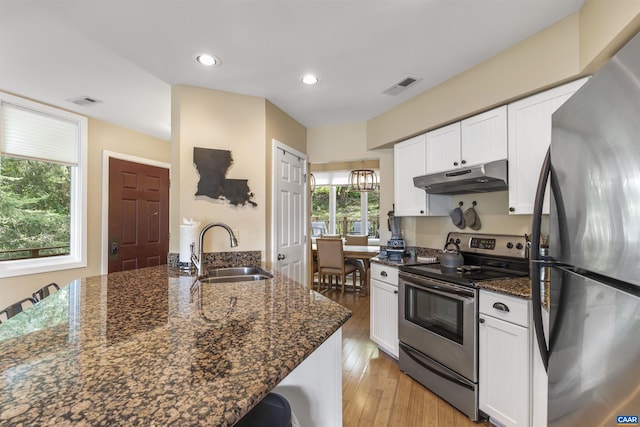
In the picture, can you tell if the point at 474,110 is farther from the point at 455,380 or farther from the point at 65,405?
the point at 65,405

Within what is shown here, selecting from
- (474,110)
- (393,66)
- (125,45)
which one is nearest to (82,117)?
(125,45)

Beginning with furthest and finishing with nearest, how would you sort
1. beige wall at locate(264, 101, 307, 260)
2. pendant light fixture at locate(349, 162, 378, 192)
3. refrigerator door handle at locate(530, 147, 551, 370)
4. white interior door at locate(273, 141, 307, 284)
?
1. pendant light fixture at locate(349, 162, 378, 192)
2. white interior door at locate(273, 141, 307, 284)
3. beige wall at locate(264, 101, 307, 260)
4. refrigerator door handle at locate(530, 147, 551, 370)

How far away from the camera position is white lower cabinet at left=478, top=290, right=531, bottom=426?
156 centimetres

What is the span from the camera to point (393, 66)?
7.09 ft

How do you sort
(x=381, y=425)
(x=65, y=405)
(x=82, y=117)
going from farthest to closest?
(x=82, y=117) → (x=381, y=425) → (x=65, y=405)

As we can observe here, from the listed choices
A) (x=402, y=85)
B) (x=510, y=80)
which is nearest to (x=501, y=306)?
(x=510, y=80)

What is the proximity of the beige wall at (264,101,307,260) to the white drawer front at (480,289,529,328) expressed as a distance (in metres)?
1.80

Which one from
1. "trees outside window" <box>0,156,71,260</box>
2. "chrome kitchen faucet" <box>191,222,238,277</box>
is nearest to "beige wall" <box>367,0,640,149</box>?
"chrome kitchen faucet" <box>191,222,238,277</box>

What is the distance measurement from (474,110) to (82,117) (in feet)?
12.4

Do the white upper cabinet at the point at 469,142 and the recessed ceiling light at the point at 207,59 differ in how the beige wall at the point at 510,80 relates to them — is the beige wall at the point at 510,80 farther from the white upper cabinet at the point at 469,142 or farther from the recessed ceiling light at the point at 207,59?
the recessed ceiling light at the point at 207,59

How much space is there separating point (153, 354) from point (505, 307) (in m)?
1.73

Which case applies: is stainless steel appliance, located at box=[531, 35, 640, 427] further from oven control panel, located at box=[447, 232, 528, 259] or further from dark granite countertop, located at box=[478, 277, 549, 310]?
oven control panel, located at box=[447, 232, 528, 259]

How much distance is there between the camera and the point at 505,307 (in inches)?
64.7

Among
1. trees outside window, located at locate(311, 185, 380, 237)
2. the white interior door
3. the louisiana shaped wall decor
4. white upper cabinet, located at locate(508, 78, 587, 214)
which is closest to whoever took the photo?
white upper cabinet, located at locate(508, 78, 587, 214)
